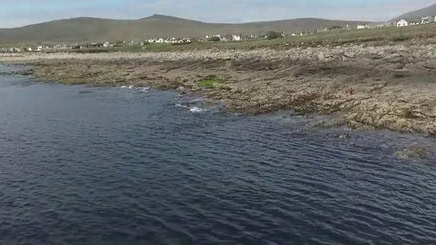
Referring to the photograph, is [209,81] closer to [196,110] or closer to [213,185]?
[196,110]

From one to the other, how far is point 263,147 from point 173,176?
30.5ft

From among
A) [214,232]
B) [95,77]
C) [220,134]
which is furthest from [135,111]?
[95,77]

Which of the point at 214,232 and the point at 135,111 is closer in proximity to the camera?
the point at 214,232

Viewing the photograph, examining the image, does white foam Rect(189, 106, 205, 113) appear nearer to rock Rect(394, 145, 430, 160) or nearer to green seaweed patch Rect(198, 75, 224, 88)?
green seaweed patch Rect(198, 75, 224, 88)

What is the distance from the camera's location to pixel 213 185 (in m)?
27.5

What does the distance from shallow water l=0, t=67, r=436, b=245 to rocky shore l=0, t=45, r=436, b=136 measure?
433 cm

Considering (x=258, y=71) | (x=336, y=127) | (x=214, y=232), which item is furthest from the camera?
(x=258, y=71)

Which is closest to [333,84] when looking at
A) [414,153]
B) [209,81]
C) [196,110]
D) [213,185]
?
[196,110]

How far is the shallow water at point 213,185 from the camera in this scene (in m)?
21.1

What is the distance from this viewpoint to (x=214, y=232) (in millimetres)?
20969

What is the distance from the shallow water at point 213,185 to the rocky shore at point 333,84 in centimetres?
433

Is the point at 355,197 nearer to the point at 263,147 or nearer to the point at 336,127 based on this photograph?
the point at 263,147

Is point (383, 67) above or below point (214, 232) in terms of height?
above

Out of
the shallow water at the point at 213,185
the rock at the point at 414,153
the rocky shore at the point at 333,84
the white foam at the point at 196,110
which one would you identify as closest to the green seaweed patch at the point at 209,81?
the rocky shore at the point at 333,84
